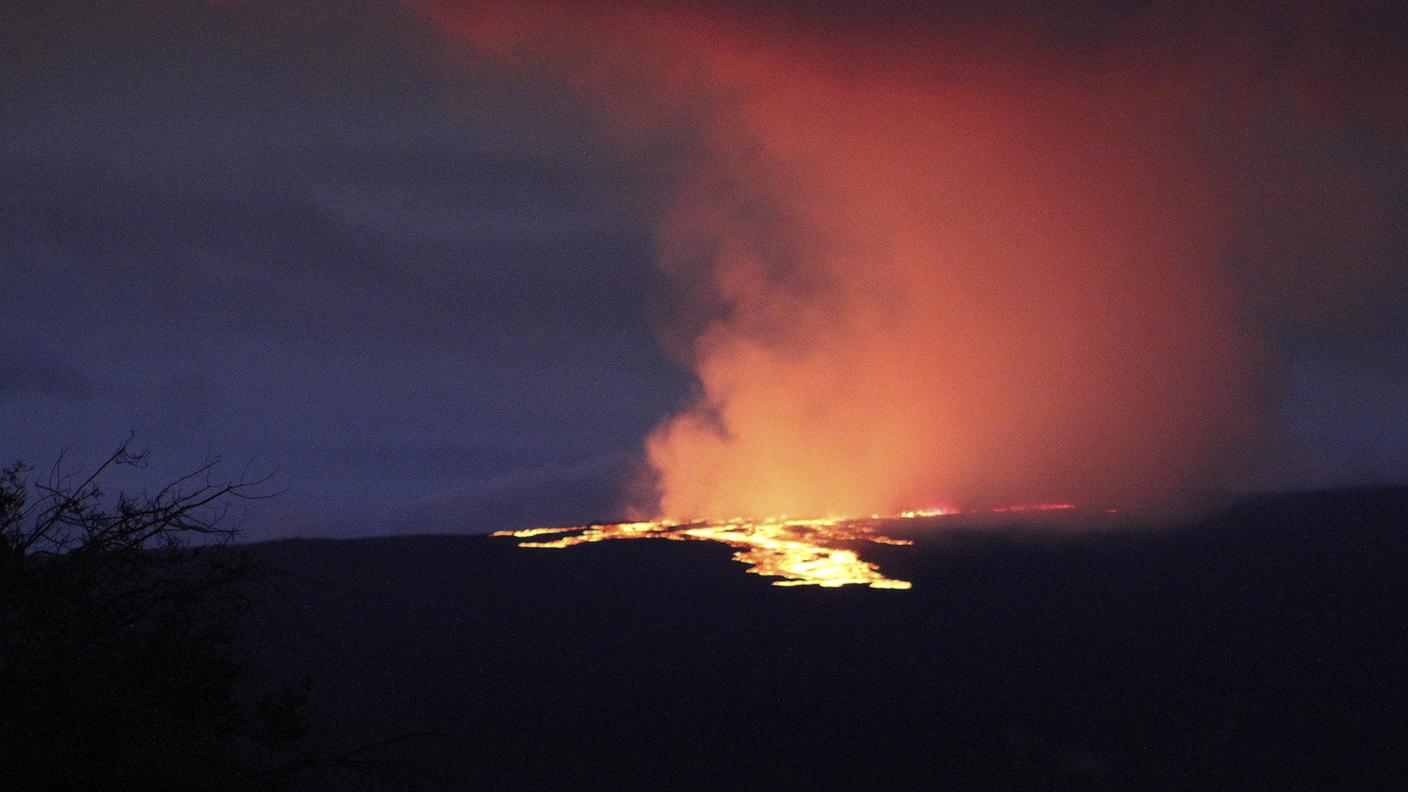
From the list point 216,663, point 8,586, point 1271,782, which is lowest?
point 1271,782

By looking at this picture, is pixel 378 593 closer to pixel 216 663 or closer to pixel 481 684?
pixel 481 684

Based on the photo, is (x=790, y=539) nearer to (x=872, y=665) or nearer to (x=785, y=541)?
(x=785, y=541)

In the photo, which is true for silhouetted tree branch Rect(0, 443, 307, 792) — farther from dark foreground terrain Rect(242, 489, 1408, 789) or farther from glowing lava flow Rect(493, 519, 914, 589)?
glowing lava flow Rect(493, 519, 914, 589)

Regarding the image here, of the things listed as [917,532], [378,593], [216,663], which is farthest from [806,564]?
[216,663]

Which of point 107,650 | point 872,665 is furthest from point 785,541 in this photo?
point 107,650

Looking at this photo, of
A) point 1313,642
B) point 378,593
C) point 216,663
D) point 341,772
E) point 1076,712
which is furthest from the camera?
point 378,593

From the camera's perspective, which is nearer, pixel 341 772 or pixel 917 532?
pixel 341 772

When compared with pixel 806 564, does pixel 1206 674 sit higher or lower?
lower
